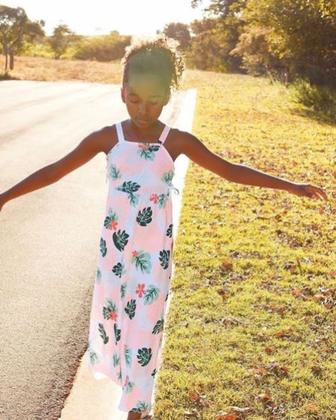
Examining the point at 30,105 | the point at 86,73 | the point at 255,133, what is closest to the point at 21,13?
the point at 86,73

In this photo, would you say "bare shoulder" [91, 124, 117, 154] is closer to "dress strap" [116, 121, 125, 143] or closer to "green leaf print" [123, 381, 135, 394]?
"dress strap" [116, 121, 125, 143]

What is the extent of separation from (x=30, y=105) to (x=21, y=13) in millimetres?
23193

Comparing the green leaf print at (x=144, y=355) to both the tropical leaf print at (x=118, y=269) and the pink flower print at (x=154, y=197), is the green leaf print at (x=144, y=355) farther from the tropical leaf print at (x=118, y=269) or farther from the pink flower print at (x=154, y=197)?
the pink flower print at (x=154, y=197)

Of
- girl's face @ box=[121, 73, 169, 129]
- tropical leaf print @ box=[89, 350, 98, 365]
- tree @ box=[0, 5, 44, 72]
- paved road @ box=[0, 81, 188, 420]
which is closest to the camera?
girl's face @ box=[121, 73, 169, 129]

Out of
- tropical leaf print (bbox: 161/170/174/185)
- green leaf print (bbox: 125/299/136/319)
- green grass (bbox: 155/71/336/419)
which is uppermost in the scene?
tropical leaf print (bbox: 161/170/174/185)

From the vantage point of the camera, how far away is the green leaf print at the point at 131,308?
304 cm

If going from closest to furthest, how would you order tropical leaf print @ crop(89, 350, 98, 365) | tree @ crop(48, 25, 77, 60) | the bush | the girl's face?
the girl's face, tropical leaf print @ crop(89, 350, 98, 365), the bush, tree @ crop(48, 25, 77, 60)

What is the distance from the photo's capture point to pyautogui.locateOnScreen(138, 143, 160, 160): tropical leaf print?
293cm

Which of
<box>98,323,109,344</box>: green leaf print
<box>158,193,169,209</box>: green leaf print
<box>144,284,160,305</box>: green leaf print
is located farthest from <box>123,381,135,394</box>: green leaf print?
<box>158,193,169,209</box>: green leaf print

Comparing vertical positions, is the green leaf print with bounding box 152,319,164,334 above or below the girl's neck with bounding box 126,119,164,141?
below

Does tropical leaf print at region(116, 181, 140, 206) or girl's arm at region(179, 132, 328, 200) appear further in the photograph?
girl's arm at region(179, 132, 328, 200)

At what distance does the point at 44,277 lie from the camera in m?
6.12

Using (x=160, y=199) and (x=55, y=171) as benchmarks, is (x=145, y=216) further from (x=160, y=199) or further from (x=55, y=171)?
(x=55, y=171)

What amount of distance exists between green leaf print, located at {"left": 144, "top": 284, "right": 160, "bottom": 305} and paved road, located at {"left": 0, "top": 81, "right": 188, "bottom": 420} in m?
1.19
